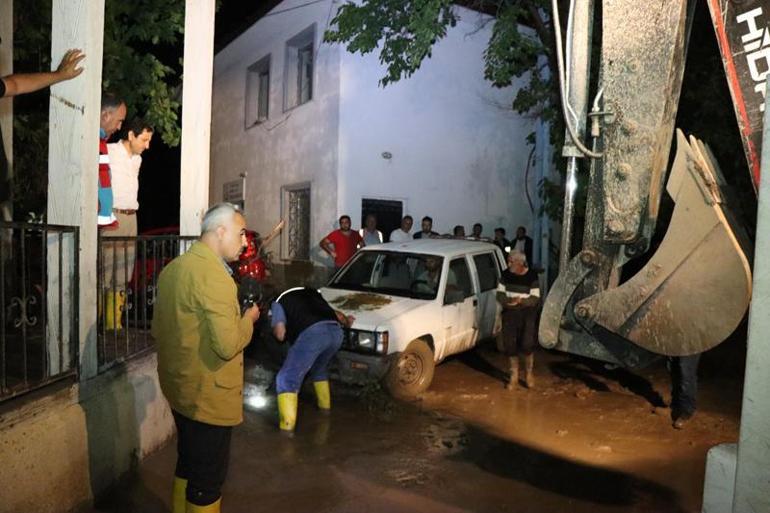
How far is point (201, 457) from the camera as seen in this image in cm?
299

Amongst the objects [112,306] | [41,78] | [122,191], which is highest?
[41,78]

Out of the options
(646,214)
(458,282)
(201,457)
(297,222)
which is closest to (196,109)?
(201,457)

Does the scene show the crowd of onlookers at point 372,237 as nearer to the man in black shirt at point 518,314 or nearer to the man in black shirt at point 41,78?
the man in black shirt at point 518,314

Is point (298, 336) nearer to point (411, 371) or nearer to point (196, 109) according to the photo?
point (411, 371)

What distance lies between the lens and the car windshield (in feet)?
23.2

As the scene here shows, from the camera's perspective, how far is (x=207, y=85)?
5270mm

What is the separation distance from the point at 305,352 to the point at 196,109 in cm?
241

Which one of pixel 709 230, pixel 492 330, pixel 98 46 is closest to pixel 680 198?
pixel 709 230

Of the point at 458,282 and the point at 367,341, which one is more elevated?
the point at 458,282

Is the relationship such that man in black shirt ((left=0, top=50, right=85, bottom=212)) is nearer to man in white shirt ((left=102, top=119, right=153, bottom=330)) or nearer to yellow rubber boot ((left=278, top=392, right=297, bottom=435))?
man in white shirt ((left=102, top=119, right=153, bottom=330))

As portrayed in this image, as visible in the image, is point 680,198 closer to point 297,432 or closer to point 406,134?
point 297,432

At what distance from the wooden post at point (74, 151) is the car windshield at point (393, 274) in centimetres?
389

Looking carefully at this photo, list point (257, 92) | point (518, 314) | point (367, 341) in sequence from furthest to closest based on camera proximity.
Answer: point (257, 92), point (518, 314), point (367, 341)

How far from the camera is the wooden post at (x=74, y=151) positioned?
361 centimetres
